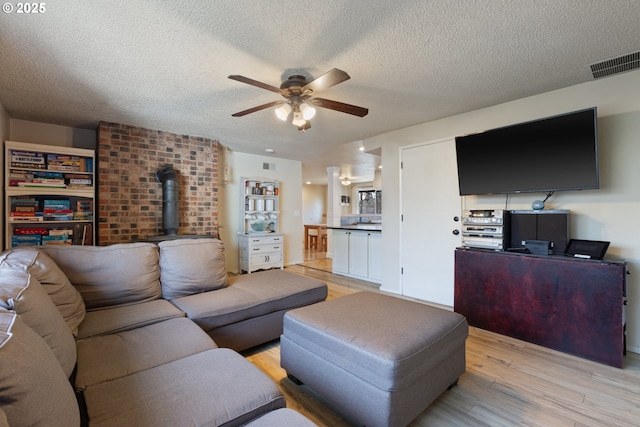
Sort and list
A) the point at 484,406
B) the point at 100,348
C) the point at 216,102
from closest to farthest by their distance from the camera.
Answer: the point at 100,348, the point at 484,406, the point at 216,102

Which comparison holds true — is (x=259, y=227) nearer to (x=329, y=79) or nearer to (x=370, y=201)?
(x=329, y=79)

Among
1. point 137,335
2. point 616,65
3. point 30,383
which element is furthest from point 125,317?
point 616,65

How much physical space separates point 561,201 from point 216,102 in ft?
11.9

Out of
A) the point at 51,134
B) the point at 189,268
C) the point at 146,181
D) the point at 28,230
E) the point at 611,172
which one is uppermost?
the point at 51,134

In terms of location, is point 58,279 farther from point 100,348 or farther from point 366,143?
point 366,143

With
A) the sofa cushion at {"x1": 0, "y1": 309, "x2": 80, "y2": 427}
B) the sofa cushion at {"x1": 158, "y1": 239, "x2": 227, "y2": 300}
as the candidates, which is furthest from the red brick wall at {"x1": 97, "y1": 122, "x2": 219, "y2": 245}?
the sofa cushion at {"x1": 0, "y1": 309, "x2": 80, "y2": 427}

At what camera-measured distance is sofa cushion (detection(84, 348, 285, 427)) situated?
3.22 ft

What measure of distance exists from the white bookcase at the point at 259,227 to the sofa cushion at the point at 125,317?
114 inches

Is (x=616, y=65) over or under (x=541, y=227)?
over

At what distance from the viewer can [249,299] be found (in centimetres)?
228

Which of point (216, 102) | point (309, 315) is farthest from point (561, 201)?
point (216, 102)

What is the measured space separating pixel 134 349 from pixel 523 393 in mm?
2396

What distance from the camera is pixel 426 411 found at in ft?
5.43

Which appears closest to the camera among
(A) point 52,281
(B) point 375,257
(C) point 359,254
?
(A) point 52,281
